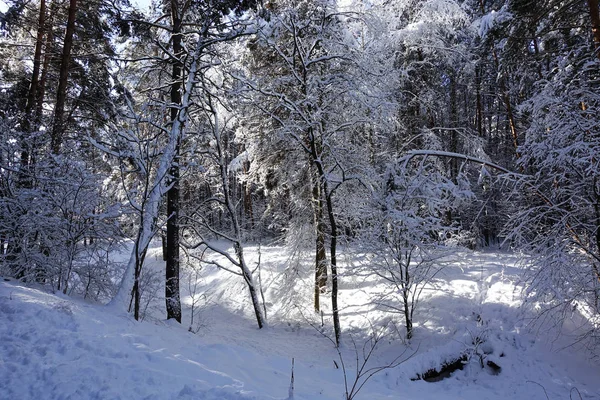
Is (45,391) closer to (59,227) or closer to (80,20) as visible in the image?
(59,227)

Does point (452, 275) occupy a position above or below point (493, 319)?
A: above

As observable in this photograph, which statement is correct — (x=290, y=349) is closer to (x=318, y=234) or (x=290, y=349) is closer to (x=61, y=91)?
(x=318, y=234)

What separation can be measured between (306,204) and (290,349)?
181 inches

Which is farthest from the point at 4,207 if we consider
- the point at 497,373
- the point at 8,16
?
the point at 497,373

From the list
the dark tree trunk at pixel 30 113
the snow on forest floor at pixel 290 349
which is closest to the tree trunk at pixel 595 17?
the snow on forest floor at pixel 290 349

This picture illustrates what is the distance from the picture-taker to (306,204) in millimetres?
11211

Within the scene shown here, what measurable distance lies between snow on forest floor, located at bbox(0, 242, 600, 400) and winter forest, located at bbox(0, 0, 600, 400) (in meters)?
0.04

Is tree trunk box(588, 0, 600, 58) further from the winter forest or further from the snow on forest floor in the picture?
the snow on forest floor

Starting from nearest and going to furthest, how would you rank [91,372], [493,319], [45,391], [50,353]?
[45,391], [91,372], [50,353], [493,319]

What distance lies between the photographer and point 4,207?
23.7ft

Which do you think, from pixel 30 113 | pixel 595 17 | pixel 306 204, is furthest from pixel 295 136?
pixel 30 113

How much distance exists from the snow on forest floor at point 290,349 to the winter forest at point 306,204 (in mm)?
45

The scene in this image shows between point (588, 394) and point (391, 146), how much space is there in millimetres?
9805

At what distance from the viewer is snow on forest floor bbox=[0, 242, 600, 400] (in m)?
3.65
